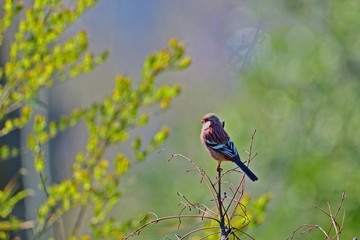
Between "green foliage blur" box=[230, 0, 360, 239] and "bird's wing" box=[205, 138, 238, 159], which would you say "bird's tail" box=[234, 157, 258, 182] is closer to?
"bird's wing" box=[205, 138, 238, 159]

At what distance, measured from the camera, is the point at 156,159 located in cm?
877

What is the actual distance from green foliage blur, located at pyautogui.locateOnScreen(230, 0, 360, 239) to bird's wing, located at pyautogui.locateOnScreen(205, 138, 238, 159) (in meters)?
3.96

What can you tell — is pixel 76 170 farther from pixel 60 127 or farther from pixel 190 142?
pixel 190 142

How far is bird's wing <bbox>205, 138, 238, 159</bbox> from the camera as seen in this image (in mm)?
1837

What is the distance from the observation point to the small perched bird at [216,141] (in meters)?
1.78

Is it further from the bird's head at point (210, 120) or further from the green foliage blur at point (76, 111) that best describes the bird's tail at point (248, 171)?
the green foliage blur at point (76, 111)

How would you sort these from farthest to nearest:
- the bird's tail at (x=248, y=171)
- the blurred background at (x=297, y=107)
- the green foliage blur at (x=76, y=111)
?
1. the blurred background at (x=297, y=107)
2. the green foliage blur at (x=76, y=111)
3. the bird's tail at (x=248, y=171)

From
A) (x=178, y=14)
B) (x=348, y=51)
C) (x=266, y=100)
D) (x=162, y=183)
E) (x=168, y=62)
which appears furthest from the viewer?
(x=178, y=14)

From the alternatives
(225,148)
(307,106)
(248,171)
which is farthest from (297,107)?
(248,171)

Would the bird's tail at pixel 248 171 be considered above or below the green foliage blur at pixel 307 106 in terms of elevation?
below

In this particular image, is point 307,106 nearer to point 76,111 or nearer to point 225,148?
point 76,111

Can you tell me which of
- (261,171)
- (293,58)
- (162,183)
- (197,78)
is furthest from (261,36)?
(197,78)

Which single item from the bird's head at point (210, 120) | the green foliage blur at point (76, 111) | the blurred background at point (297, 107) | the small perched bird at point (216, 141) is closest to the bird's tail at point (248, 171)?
the small perched bird at point (216, 141)

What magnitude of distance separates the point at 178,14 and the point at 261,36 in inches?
214
